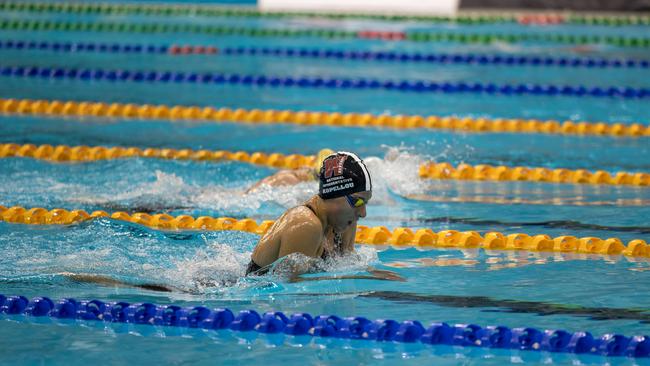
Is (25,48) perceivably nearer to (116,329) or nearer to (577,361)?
(116,329)

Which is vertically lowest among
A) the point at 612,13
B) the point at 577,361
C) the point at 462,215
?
the point at 577,361

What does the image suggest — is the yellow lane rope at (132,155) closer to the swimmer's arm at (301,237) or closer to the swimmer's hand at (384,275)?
the swimmer's hand at (384,275)

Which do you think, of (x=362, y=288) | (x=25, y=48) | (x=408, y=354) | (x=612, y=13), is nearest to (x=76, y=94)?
(x=25, y=48)

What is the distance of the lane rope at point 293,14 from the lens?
1384cm

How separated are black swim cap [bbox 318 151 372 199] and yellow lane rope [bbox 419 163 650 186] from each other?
269 cm

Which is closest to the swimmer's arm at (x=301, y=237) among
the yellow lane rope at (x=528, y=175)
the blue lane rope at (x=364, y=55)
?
the yellow lane rope at (x=528, y=175)

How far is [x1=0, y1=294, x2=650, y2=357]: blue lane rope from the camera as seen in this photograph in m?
3.96

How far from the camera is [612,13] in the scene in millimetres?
A: 14359

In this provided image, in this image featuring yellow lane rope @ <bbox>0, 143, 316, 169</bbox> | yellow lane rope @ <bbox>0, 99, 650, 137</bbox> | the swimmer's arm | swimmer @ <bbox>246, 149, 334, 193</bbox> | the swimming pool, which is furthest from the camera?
yellow lane rope @ <bbox>0, 99, 650, 137</bbox>

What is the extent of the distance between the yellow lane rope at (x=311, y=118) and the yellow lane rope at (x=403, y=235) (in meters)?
2.92

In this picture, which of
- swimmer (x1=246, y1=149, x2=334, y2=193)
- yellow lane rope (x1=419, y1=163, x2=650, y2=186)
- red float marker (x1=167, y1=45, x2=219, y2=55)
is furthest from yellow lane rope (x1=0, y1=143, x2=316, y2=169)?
red float marker (x1=167, y1=45, x2=219, y2=55)

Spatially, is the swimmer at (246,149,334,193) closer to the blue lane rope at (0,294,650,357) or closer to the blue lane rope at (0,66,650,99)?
the blue lane rope at (0,294,650,357)

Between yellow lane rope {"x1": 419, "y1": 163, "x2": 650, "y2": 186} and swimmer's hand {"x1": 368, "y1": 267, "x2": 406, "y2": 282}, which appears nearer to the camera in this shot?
swimmer's hand {"x1": 368, "y1": 267, "x2": 406, "y2": 282}

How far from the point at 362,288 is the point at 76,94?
5.54 meters
